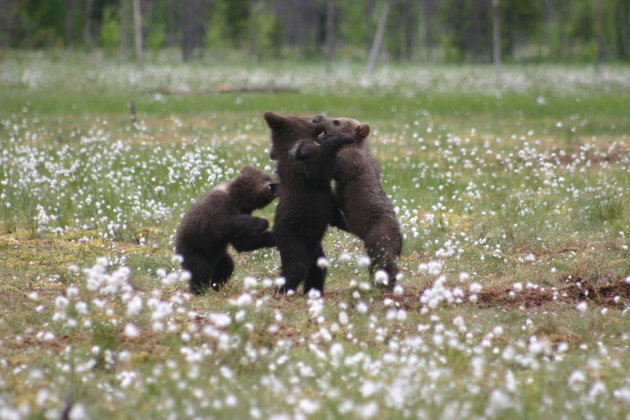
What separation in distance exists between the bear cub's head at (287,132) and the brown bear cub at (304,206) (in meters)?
0.01

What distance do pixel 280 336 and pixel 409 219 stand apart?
15.5 feet

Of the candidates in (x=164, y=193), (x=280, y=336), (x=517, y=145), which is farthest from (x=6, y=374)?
(x=517, y=145)

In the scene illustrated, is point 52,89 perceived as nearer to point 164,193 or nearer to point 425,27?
point 164,193

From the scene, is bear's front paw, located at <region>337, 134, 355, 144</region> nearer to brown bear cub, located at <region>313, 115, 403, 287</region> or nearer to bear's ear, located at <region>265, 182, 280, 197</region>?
brown bear cub, located at <region>313, 115, 403, 287</region>

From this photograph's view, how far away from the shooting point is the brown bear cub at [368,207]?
693cm

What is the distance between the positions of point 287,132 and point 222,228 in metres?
1.24

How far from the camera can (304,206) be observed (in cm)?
736

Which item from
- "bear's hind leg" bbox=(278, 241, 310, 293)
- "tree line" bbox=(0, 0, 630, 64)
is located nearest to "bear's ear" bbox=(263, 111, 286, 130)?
"bear's hind leg" bbox=(278, 241, 310, 293)

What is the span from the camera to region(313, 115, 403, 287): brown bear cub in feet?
22.7

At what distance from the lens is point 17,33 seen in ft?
208

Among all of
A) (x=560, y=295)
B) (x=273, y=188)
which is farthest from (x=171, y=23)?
(x=560, y=295)

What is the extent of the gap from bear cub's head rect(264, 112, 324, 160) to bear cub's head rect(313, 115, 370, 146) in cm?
15

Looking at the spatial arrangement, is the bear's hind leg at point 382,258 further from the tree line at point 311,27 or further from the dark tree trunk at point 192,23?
the dark tree trunk at point 192,23

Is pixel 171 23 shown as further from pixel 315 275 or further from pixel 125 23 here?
pixel 315 275
